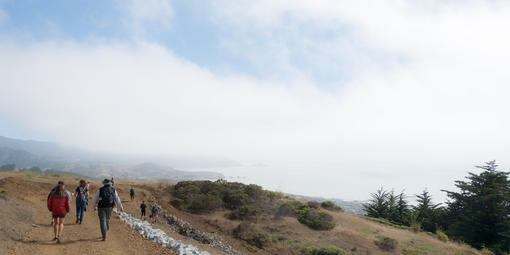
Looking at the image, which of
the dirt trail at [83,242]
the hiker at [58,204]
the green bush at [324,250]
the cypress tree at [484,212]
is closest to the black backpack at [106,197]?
the hiker at [58,204]

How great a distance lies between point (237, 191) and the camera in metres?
28.4

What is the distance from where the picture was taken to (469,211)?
28.8 meters

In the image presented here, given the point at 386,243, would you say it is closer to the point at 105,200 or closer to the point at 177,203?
the point at 177,203

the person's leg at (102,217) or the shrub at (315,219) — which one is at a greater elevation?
the person's leg at (102,217)

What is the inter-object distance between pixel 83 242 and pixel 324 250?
14.3 meters

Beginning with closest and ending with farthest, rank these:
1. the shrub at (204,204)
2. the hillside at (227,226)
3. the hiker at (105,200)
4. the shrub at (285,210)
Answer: the hiker at (105,200), the hillside at (227,226), the shrub at (285,210), the shrub at (204,204)

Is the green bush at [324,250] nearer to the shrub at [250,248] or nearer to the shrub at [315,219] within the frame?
the shrub at [250,248]

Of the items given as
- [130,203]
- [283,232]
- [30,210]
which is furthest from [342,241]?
[30,210]

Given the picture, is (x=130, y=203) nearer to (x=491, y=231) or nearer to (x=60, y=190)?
(x=60, y=190)

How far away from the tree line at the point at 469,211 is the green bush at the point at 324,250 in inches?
534

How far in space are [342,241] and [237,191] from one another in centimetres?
1211

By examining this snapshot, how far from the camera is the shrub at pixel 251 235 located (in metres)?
19.1

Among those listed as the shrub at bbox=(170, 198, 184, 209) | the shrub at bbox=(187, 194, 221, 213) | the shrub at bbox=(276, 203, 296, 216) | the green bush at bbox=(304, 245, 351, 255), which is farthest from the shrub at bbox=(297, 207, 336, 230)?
the shrub at bbox=(170, 198, 184, 209)

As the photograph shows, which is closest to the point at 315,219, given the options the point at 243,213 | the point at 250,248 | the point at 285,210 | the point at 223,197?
the point at 285,210
